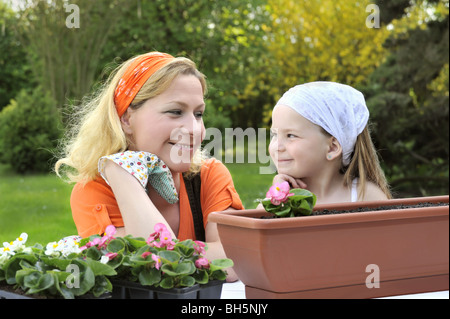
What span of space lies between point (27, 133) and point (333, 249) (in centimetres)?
1061

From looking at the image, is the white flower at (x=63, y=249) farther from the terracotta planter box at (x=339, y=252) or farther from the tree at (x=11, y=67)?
the tree at (x=11, y=67)

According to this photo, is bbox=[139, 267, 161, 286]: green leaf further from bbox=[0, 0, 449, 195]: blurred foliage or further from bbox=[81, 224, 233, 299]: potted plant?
bbox=[0, 0, 449, 195]: blurred foliage

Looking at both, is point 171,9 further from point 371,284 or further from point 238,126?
point 371,284

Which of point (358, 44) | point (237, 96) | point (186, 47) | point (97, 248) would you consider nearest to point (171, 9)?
point (186, 47)

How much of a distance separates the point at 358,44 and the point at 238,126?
3.50 m

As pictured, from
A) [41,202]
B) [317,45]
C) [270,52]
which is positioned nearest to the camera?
[41,202]

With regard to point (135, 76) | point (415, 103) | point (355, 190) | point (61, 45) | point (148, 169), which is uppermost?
point (61, 45)

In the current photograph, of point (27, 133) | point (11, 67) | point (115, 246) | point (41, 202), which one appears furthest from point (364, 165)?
point (11, 67)

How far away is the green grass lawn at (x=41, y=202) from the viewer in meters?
6.96

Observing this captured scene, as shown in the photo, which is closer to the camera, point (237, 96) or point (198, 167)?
point (198, 167)

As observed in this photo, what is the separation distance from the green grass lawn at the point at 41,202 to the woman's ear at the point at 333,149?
4890mm

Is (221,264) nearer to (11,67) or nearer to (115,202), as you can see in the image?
(115,202)

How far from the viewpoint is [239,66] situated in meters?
14.7
